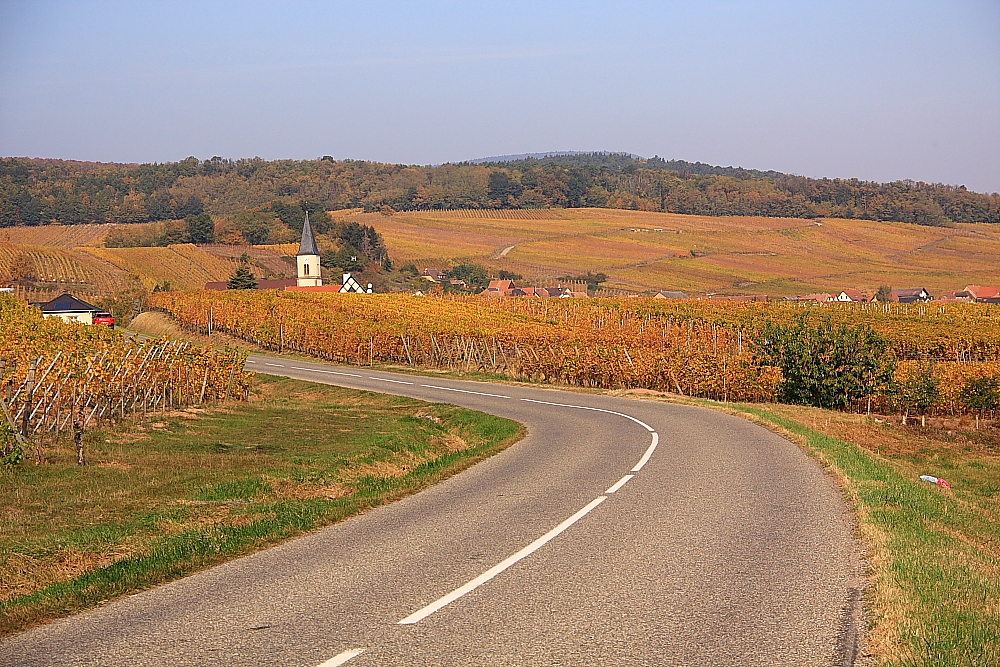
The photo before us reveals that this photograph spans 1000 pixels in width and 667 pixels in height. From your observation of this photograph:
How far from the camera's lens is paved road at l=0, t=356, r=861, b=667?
6.55 m

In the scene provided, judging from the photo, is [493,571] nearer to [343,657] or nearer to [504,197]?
[343,657]

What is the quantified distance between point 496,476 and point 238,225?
134m

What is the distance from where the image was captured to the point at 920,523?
11.2 meters

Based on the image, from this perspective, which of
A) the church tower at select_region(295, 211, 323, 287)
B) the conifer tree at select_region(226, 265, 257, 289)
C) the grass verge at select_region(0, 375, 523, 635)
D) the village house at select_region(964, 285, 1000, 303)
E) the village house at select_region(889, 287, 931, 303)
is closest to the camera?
the grass verge at select_region(0, 375, 523, 635)

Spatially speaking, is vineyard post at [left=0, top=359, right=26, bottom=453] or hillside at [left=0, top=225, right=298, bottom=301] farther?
hillside at [left=0, top=225, right=298, bottom=301]

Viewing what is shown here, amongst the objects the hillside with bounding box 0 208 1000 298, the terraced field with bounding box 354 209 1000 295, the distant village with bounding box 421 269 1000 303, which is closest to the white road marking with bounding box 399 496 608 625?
A: the hillside with bounding box 0 208 1000 298

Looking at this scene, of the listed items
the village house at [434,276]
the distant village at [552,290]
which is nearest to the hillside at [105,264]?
the distant village at [552,290]

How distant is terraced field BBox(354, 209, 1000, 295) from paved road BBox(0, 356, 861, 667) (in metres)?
103

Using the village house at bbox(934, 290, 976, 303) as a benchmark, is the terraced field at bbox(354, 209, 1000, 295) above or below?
above

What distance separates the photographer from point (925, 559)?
908 cm

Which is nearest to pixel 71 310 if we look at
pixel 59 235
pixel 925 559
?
pixel 925 559

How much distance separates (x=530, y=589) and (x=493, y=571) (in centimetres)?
70

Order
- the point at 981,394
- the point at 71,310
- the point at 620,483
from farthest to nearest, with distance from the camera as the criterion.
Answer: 1. the point at 71,310
2. the point at 981,394
3. the point at 620,483

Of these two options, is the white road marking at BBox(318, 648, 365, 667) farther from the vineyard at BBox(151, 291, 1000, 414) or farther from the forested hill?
the forested hill
